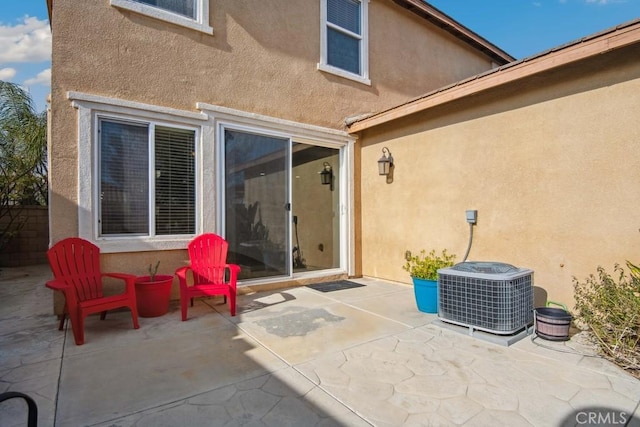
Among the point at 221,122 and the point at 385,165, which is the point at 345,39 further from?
the point at 221,122

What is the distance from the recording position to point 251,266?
5.29 meters

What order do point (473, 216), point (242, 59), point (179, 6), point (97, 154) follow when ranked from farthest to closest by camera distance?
point (242, 59) < point (179, 6) < point (473, 216) < point (97, 154)

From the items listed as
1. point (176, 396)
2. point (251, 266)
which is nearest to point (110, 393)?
point (176, 396)

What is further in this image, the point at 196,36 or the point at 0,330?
the point at 196,36

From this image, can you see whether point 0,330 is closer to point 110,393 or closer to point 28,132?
point 110,393

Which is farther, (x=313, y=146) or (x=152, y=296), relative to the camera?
(x=313, y=146)

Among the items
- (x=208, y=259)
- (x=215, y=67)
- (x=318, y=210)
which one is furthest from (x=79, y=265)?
(x=318, y=210)

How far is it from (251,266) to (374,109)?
4.05m

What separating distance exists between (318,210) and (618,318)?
4.60m

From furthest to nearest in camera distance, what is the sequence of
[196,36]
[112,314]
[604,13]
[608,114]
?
[604,13] < [196,36] < [112,314] < [608,114]

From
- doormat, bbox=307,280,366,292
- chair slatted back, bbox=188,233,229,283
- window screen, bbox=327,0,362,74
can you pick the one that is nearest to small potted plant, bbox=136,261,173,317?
chair slatted back, bbox=188,233,229,283

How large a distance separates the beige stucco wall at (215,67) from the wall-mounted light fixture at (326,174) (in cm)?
78

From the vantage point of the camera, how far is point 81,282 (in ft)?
12.2

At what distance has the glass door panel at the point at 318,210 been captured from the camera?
6219 millimetres
